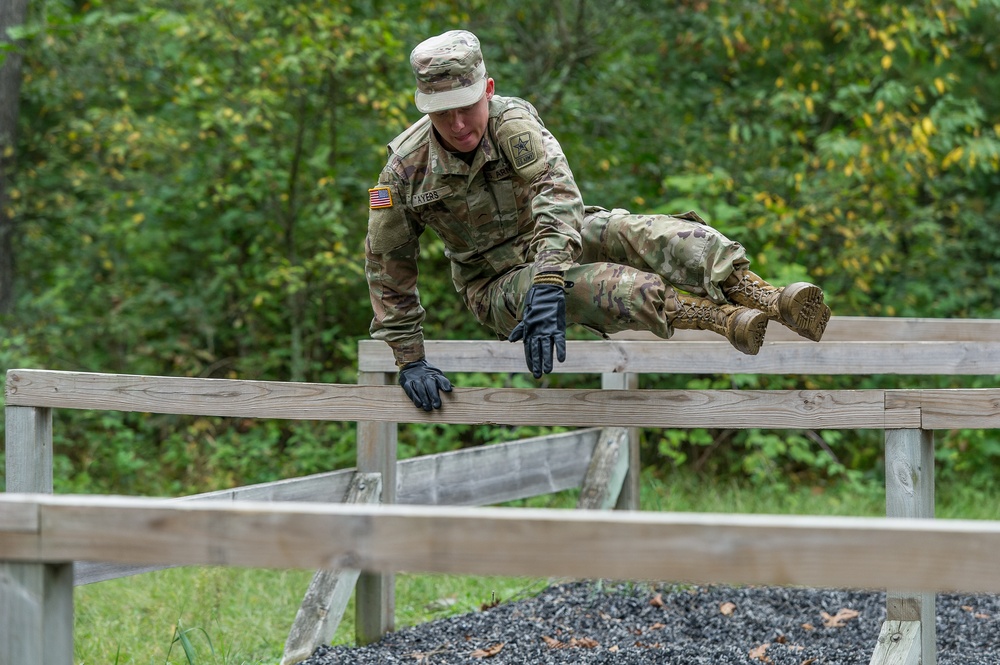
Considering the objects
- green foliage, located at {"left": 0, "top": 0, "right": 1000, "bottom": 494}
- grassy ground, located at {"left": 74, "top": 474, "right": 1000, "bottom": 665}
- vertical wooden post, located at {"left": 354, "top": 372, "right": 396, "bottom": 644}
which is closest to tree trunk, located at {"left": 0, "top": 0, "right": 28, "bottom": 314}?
green foliage, located at {"left": 0, "top": 0, "right": 1000, "bottom": 494}

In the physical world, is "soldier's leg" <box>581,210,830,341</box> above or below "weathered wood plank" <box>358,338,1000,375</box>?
above

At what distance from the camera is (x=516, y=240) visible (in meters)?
3.73

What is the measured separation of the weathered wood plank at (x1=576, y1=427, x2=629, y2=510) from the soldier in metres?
1.60

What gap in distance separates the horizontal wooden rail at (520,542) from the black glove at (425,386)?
65.2 inches

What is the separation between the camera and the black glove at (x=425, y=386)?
132 inches

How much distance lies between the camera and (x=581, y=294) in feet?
11.3

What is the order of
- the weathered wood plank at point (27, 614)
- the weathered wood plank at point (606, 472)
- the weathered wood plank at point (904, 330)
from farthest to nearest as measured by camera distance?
the weathered wood plank at point (606, 472), the weathered wood plank at point (904, 330), the weathered wood plank at point (27, 614)

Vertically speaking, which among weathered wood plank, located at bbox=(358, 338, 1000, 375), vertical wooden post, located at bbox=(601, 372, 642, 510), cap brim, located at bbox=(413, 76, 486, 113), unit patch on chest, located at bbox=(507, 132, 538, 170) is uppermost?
cap brim, located at bbox=(413, 76, 486, 113)

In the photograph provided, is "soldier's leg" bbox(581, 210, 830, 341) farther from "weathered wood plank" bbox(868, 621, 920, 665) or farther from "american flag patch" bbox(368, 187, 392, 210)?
"weathered wood plank" bbox(868, 621, 920, 665)

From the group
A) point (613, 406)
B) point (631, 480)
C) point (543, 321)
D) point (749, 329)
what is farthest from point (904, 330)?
point (543, 321)

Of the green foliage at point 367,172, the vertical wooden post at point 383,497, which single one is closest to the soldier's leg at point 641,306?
the vertical wooden post at point 383,497

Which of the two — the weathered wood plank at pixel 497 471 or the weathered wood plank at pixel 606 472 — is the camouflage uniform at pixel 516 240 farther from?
the weathered wood plank at pixel 606 472

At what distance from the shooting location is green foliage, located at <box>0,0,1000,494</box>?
24.4 ft

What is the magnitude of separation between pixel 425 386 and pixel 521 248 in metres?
0.67
